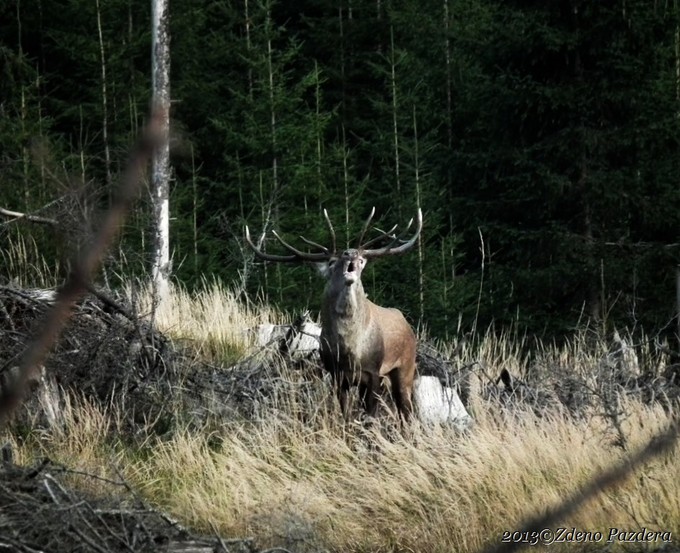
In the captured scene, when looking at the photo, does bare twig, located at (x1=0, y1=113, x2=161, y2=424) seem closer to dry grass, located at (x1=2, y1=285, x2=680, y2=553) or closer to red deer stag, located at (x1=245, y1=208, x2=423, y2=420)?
dry grass, located at (x1=2, y1=285, x2=680, y2=553)

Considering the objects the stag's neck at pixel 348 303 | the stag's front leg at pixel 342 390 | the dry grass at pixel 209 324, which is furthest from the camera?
the dry grass at pixel 209 324

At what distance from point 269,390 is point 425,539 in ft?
9.74

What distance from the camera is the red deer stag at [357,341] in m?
8.07

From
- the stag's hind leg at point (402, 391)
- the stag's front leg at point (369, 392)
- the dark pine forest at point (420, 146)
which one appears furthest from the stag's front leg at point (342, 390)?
the dark pine forest at point (420, 146)

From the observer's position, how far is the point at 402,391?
8273 mm

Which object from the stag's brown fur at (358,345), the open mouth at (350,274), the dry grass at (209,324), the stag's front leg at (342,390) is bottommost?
the dry grass at (209,324)

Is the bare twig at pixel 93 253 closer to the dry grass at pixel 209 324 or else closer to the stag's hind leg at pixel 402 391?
the stag's hind leg at pixel 402 391

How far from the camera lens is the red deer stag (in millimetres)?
8070

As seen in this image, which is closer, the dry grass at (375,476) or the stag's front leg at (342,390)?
the dry grass at (375,476)

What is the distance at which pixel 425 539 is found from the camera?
19.1 feet

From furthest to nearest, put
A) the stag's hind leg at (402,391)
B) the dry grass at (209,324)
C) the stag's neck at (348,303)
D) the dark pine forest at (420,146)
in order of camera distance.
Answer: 1. the dark pine forest at (420,146)
2. the dry grass at (209,324)
3. the stag's hind leg at (402,391)
4. the stag's neck at (348,303)

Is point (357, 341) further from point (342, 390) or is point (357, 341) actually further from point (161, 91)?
point (161, 91)

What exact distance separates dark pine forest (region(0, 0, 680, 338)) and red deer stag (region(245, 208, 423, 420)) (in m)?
1.79

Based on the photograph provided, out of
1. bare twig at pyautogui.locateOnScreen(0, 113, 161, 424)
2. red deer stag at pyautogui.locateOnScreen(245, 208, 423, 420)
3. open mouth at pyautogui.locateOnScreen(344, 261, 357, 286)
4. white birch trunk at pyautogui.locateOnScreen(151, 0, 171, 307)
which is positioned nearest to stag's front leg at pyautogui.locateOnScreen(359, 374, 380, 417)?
red deer stag at pyautogui.locateOnScreen(245, 208, 423, 420)
